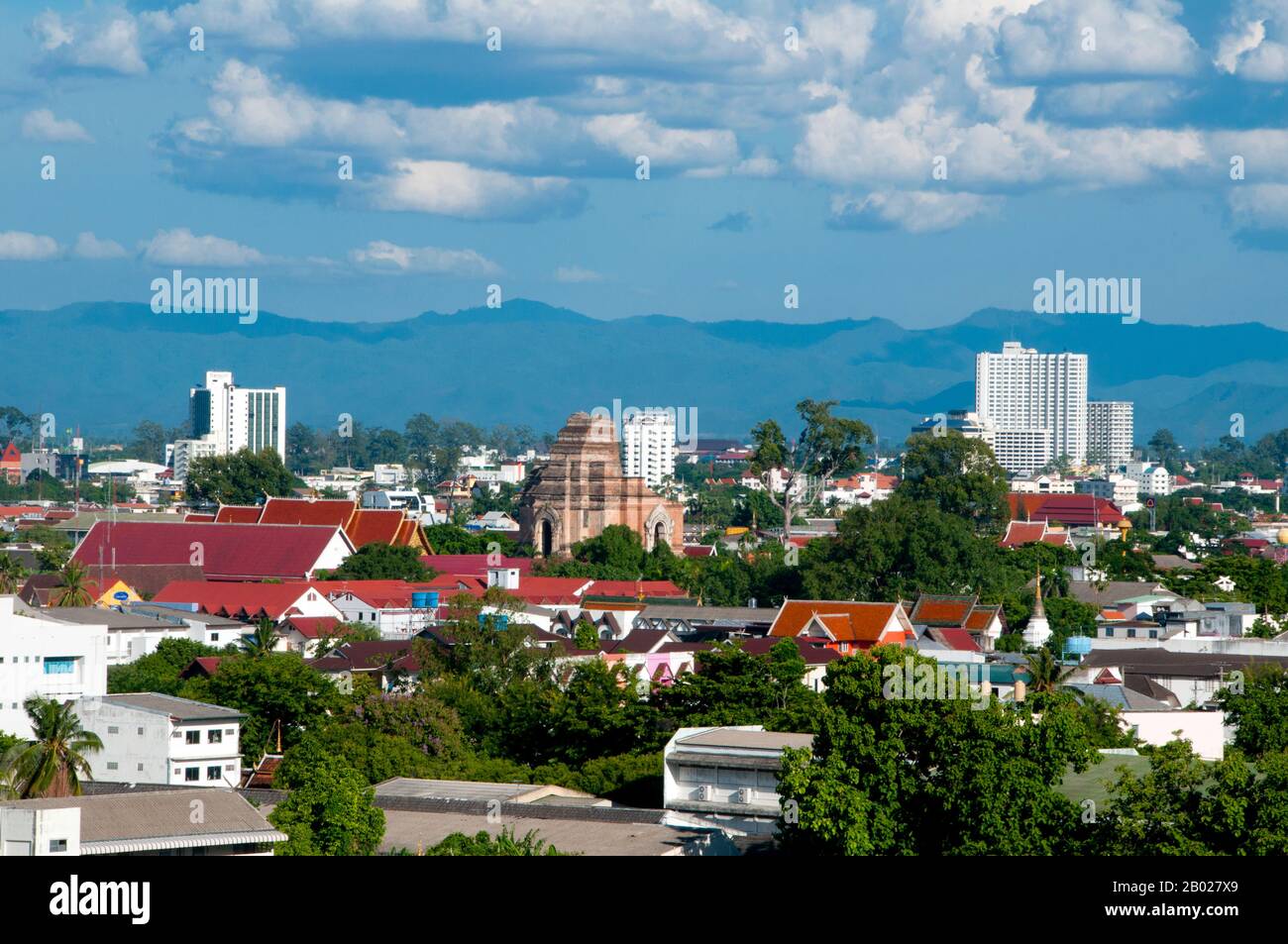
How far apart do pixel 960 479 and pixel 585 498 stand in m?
14.8

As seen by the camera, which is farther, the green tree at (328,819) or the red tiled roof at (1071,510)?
→ the red tiled roof at (1071,510)

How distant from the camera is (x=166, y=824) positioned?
23531 mm

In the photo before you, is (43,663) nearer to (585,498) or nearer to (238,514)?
(238,514)

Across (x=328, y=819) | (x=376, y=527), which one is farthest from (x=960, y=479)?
(x=328, y=819)

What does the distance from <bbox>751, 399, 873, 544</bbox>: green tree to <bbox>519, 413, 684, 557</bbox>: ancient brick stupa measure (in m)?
4.75

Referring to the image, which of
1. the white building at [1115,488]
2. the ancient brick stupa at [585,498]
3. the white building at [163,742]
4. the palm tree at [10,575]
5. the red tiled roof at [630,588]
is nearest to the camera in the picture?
the white building at [163,742]

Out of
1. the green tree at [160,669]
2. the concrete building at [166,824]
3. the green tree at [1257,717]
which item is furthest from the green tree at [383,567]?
the concrete building at [166,824]

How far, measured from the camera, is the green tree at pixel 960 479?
279ft

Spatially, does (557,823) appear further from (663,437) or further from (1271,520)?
(663,437)

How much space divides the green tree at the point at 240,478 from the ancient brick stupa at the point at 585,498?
60.0 ft

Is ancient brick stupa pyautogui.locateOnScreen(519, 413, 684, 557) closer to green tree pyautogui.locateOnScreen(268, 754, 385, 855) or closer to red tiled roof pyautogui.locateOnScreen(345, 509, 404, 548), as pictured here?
red tiled roof pyautogui.locateOnScreen(345, 509, 404, 548)

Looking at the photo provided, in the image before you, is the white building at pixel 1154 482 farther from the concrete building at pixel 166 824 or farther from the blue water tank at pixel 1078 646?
the concrete building at pixel 166 824
